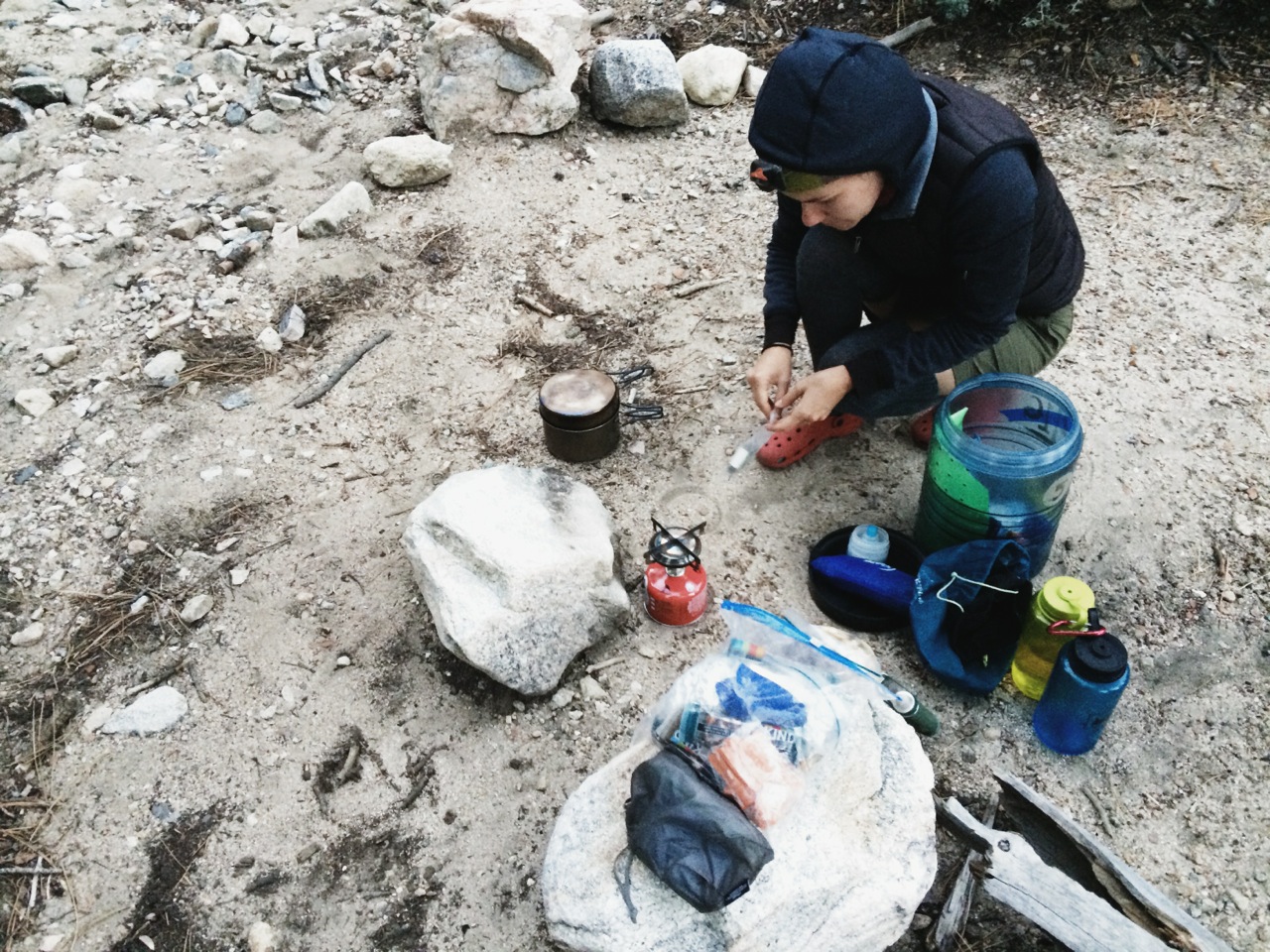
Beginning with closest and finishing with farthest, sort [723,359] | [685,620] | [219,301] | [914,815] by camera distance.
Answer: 1. [914,815]
2. [685,620]
3. [723,359]
4. [219,301]

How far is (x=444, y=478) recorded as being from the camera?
3180 millimetres

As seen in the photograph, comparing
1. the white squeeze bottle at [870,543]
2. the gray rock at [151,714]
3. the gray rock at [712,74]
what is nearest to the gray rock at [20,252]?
the gray rock at [151,714]

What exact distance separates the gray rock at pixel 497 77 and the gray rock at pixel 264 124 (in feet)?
2.90

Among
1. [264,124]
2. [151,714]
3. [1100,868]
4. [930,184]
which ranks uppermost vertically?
[930,184]

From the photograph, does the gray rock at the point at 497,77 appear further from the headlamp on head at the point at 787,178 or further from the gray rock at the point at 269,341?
the headlamp on head at the point at 787,178

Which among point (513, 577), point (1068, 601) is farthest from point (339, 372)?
point (1068, 601)

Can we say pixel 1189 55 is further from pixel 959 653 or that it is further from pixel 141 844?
pixel 141 844

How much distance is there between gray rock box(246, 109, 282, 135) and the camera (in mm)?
4773

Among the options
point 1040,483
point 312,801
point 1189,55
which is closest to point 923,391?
point 1040,483

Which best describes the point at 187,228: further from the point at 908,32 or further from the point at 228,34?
the point at 908,32

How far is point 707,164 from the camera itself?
4.45 m

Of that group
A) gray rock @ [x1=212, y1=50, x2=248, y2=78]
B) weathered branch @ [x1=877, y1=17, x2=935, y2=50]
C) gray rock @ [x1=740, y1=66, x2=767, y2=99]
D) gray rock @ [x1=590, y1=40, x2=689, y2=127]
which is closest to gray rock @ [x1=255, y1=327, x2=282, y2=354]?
gray rock @ [x1=590, y1=40, x2=689, y2=127]

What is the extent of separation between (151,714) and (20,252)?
101 inches

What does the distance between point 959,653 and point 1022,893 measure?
25.1 inches
